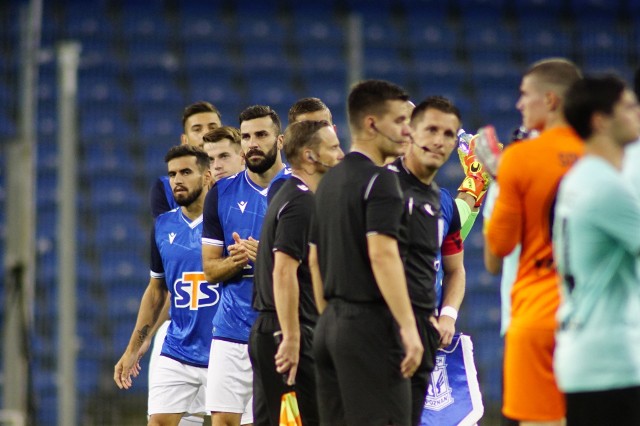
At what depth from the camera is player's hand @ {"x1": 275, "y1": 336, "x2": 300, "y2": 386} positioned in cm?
592

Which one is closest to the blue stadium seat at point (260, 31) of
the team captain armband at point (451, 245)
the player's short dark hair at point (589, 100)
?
the team captain armband at point (451, 245)

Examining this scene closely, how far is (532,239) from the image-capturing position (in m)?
4.98

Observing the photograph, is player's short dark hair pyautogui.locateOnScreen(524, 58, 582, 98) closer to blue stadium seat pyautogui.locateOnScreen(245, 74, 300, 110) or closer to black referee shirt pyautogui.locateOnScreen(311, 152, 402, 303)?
black referee shirt pyautogui.locateOnScreen(311, 152, 402, 303)

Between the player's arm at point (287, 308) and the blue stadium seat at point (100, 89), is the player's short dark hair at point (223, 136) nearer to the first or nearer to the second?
the player's arm at point (287, 308)

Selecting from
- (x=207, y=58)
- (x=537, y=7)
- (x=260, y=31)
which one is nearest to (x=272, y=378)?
(x=207, y=58)

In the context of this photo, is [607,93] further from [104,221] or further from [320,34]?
[320,34]

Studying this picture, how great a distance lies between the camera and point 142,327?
8438mm

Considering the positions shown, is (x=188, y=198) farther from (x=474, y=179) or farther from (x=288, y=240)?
(x=288, y=240)

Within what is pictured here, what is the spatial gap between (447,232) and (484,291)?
8.01 meters

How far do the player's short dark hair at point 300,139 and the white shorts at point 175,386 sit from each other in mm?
2439

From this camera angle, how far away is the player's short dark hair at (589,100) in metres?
4.21

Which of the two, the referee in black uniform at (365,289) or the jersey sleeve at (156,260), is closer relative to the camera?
the referee in black uniform at (365,289)

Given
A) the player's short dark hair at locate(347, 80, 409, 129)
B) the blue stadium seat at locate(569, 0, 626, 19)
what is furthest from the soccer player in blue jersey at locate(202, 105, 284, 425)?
the blue stadium seat at locate(569, 0, 626, 19)

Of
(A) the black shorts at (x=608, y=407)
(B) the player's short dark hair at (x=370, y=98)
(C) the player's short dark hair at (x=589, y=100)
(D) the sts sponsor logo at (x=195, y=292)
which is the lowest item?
(A) the black shorts at (x=608, y=407)
